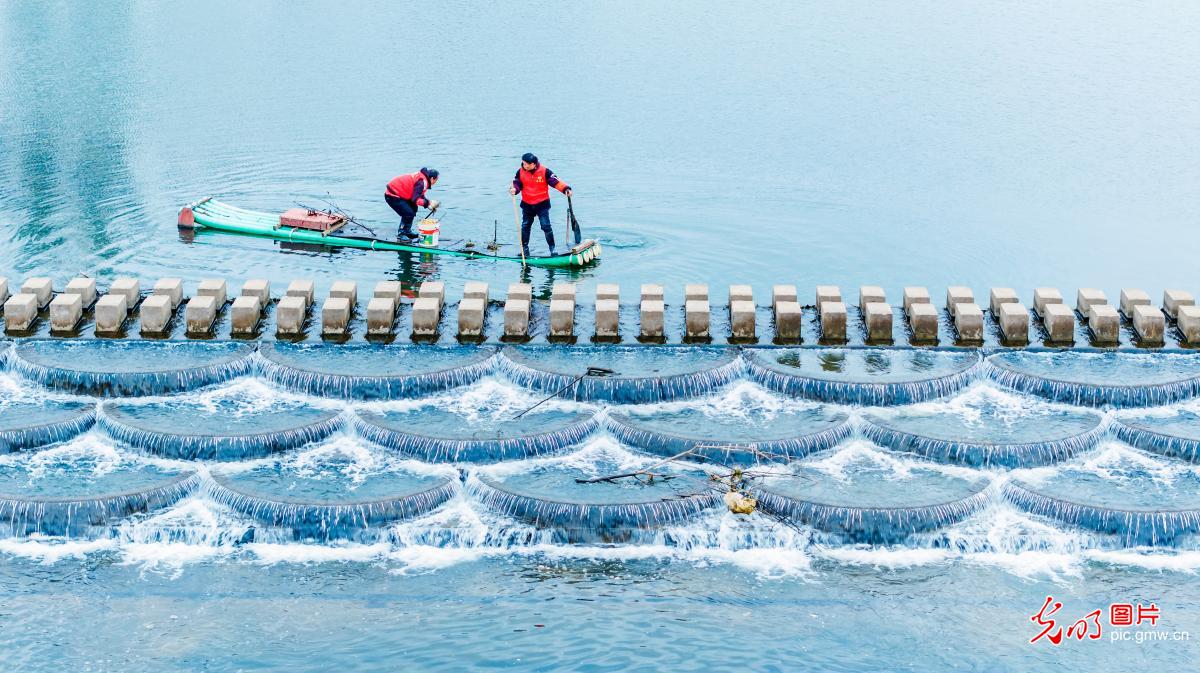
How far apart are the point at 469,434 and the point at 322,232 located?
46.6ft

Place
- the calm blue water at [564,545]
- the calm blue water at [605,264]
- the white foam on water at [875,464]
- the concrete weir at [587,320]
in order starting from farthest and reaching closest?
the concrete weir at [587,320] < the white foam on water at [875,464] < the calm blue water at [605,264] < the calm blue water at [564,545]

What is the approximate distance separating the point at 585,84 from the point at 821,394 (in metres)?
35.8

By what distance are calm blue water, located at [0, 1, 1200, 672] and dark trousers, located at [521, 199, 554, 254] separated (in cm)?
93

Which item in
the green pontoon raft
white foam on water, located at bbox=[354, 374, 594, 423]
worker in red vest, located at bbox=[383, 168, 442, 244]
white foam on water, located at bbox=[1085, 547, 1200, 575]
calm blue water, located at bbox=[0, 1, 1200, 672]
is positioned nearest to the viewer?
calm blue water, located at bbox=[0, 1, 1200, 672]

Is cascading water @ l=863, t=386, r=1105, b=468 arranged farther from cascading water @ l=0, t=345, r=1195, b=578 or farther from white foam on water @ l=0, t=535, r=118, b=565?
white foam on water @ l=0, t=535, r=118, b=565

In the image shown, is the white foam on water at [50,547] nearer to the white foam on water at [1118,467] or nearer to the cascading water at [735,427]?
the cascading water at [735,427]

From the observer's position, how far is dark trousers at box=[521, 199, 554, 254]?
3372 centimetres

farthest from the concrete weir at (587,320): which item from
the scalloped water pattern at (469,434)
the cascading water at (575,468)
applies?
the scalloped water pattern at (469,434)

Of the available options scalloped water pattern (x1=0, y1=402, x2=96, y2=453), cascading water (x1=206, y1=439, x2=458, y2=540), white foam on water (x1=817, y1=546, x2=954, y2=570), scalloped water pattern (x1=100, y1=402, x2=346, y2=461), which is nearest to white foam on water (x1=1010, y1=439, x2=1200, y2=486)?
white foam on water (x1=817, y1=546, x2=954, y2=570)

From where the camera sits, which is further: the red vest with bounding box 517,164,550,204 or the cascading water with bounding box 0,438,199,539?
the red vest with bounding box 517,164,550,204

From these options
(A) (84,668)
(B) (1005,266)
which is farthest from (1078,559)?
(B) (1005,266)

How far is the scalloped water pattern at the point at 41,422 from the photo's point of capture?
23.5 m

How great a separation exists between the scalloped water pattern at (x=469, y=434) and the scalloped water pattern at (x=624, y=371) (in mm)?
901

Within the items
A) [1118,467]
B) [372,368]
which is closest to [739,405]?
[1118,467]
